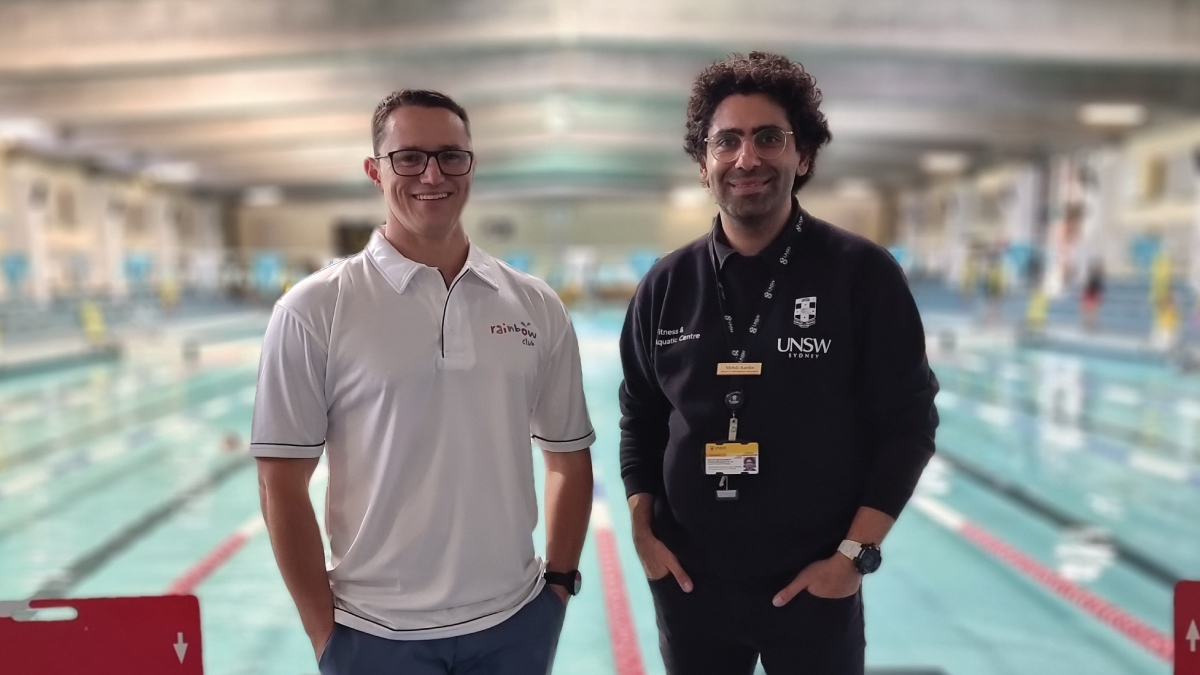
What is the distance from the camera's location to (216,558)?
3.97m

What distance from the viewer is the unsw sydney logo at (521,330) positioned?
1.35 m

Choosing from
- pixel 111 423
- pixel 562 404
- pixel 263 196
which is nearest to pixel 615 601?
pixel 562 404

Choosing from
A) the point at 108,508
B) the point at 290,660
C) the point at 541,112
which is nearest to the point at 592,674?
the point at 290,660

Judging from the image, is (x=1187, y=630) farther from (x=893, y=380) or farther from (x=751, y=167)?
(x=751, y=167)

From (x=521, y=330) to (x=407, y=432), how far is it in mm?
251

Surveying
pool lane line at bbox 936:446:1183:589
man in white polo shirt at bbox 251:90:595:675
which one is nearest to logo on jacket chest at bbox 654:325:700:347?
man in white polo shirt at bbox 251:90:595:675

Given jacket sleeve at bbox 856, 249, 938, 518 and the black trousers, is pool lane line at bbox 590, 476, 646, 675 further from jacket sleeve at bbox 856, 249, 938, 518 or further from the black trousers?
jacket sleeve at bbox 856, 249, 938, 518

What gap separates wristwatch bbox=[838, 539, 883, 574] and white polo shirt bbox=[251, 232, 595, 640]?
0.55 metres

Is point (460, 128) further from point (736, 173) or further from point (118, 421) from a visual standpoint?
point (118, 421)

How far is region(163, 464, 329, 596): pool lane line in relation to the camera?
144 inches

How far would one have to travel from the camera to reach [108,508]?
15.8 ft

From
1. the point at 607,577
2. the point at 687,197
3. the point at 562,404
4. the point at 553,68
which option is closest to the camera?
the point at 562,404

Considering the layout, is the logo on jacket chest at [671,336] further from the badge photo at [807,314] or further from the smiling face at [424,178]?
the smiling face at [424,178]

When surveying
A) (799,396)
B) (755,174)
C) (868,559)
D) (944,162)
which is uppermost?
(944,162)
